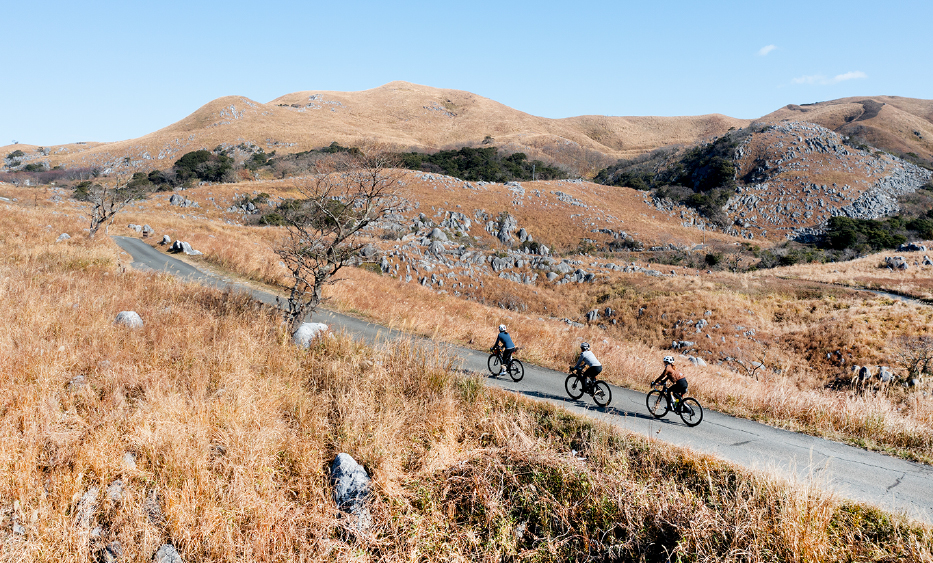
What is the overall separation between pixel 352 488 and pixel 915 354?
79.8 ft

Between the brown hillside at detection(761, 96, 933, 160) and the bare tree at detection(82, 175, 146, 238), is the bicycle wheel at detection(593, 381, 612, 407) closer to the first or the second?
the bare tree at detection(82, 175, 146, 238)

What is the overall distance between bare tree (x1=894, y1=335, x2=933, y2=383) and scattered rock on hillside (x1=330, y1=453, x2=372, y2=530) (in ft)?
69.0

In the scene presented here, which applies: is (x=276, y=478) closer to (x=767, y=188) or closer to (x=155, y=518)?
(x=155, y=518)

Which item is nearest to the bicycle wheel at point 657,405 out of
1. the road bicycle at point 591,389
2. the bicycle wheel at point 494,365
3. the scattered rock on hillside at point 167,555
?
the road bicycle at point 591,389

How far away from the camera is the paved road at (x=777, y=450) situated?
579 cm

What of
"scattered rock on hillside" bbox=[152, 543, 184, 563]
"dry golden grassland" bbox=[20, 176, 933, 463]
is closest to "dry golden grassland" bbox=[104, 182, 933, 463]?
"dry golden grassland" bbox=[20, 176, 933, 463]

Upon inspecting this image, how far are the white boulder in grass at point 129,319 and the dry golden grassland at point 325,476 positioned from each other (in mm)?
684

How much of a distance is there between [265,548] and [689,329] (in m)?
24.7

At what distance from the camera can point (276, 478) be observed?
15.3 ft

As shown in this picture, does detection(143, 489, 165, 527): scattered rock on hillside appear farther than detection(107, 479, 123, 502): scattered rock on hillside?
No

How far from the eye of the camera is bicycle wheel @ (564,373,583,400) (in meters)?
9.82

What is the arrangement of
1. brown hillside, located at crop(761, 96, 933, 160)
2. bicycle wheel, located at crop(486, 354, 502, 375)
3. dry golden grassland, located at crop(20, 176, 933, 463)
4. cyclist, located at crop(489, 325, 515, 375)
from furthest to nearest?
brown hillside, located at crop(761, 96, 933, 160)
bicycle wheel, located at crop(486, 354, 502, 375)
cyclist, located at crop(489, 325, 515, 375)
dry golden grassland, located at crop(20, 176, 933, 463)

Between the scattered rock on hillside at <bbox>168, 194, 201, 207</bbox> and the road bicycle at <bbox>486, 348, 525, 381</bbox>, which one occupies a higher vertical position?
the scattered rock on hillside at <bbox>168, 194, 201, 207</bbox>

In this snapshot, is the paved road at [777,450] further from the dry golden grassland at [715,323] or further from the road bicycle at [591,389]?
the dry golden grassland at [715,323]
